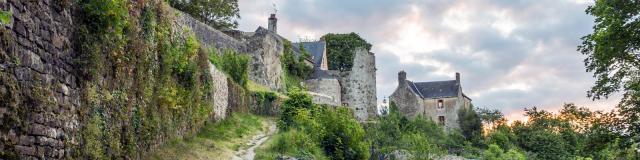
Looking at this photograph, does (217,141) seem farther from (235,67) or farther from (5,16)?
(5,16)

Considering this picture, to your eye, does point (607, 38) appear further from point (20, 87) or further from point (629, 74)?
point (20, 87)

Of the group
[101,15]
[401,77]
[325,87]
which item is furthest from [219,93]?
[401,77]

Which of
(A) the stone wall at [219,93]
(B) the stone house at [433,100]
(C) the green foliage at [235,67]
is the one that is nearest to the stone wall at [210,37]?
(C) the green foliage at [235,67]

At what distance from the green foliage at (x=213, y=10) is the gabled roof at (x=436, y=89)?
2038 cm

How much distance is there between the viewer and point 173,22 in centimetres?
1465

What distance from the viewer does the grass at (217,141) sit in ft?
47.5

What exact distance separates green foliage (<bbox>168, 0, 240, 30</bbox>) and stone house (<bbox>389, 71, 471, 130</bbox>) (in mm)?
18663

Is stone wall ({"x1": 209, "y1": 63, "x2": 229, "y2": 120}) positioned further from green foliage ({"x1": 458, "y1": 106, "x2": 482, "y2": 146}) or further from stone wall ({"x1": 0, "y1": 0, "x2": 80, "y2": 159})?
green foliage ({"x1": 458, "y1": 106, "x2": 482, "y2": 146})

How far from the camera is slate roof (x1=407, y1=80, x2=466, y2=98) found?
61156 millimetres

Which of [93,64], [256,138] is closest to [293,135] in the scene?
[256,138]

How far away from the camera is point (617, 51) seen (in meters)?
19.0

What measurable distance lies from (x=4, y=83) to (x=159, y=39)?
626cm

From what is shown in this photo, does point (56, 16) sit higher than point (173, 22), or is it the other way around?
point (173, 22)

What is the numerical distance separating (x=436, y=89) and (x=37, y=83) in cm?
5634
